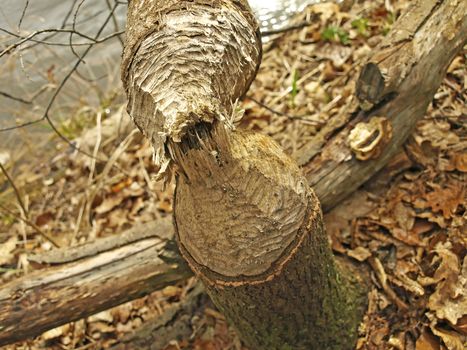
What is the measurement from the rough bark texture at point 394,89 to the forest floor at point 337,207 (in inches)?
6.5

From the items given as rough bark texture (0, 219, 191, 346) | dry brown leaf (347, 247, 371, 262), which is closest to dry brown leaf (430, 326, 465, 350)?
dry brown leaf (347, 247, 371, 262)

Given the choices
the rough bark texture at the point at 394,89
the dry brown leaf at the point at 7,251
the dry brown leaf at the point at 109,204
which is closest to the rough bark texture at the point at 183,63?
the rough bark texture at the point at 394,89

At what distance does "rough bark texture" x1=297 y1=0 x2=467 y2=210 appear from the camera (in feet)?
6.87

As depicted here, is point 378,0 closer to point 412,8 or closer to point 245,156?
point 412,8

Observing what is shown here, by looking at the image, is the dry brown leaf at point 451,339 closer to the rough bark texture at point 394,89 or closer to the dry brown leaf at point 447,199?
the dry brown leaf at point 447,199

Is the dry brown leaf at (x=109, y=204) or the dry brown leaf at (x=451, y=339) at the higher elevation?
the dry brown leaf at (x=109, y=204)

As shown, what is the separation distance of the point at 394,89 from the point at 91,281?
1.57 metres

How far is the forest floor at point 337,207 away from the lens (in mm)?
2031

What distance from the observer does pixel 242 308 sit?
1.71m

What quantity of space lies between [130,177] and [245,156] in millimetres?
1932

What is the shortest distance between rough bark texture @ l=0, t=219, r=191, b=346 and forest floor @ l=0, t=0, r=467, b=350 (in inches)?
16.2

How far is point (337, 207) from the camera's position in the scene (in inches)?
94.7

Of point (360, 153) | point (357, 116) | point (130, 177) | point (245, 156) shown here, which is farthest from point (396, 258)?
point (130, 177)

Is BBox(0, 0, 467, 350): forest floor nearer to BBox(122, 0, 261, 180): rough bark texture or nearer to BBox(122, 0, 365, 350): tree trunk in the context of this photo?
BBox(122, 0, 365, 350): tree trunk
